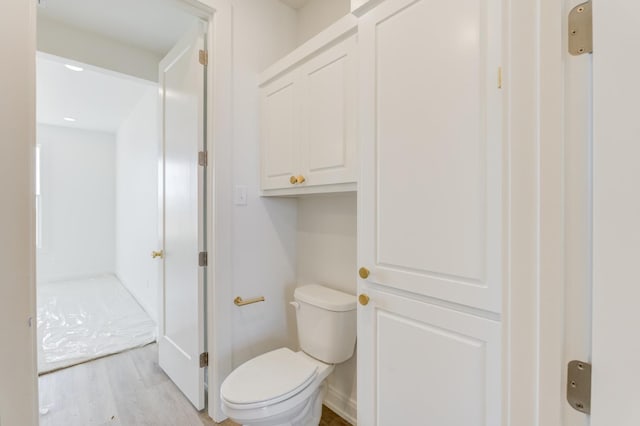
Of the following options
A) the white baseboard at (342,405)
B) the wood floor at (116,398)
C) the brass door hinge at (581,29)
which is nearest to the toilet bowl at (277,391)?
the white baseboard at (342,405)

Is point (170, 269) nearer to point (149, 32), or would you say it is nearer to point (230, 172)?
point (230, 172)

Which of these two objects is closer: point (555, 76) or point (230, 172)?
point (555, 76)

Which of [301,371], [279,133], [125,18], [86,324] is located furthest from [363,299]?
[86,324]

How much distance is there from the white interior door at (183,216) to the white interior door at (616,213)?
67.9 inches

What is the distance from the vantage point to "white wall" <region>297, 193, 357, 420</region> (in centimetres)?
169

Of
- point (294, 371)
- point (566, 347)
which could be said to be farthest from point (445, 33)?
point (294, 371)

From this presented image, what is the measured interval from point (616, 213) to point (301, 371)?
1.33m

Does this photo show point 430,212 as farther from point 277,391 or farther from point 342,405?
point 342,405

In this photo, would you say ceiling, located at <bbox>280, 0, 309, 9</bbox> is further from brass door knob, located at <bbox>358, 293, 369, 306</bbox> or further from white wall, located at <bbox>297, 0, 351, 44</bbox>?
brass door knob, located at <bbox>358, 293, 369, 306</bbox>

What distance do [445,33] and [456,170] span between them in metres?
0.43

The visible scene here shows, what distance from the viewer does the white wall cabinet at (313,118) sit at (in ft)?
4.39

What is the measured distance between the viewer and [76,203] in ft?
16.4

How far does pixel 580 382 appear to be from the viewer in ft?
1.64

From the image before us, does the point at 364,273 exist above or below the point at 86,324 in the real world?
above
